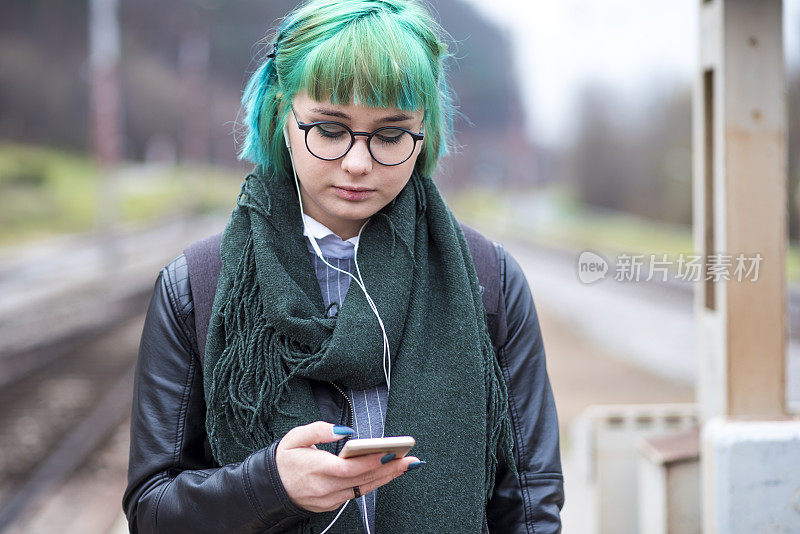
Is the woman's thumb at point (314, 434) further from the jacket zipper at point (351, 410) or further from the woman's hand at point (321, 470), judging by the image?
the jacket zipper at point (351, 410)

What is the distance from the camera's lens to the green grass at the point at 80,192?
9633 mm

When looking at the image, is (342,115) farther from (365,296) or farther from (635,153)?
(635,153)

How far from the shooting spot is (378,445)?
1.02 meters

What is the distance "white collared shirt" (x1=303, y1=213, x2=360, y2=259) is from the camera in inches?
53.9

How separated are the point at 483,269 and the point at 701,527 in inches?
80.5

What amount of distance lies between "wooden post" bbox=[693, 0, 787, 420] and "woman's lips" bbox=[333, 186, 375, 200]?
1.68 metres

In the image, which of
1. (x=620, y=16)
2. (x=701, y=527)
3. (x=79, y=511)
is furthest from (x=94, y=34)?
(x=620, y=16)

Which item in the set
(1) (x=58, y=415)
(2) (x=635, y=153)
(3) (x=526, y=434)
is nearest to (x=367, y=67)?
(3) (x=526, y=434)

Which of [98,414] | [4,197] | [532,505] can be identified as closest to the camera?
[532,505]

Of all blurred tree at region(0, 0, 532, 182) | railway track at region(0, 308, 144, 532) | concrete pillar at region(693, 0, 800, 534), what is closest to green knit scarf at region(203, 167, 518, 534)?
concrete pillar at region(693, 0, 800, 534)

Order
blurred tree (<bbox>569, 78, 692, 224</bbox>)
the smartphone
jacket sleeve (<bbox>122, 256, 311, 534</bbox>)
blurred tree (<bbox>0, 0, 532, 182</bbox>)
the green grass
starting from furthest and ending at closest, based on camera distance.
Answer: blurred tree (<bbox>569, 78, 692, 224</bbox>) → blurred tree (<bbox>0, 0, 532, 182</bbox>) → the green grass → jacket sleeve (<bbox>122, 256, 311, 534</bbox>) → the smartphone

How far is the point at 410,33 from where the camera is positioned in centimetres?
124

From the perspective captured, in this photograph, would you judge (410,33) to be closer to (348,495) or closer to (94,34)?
(348,495)

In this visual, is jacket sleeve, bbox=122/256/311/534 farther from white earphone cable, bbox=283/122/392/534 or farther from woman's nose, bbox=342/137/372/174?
woman's nose, bbox=342/137/372/174
